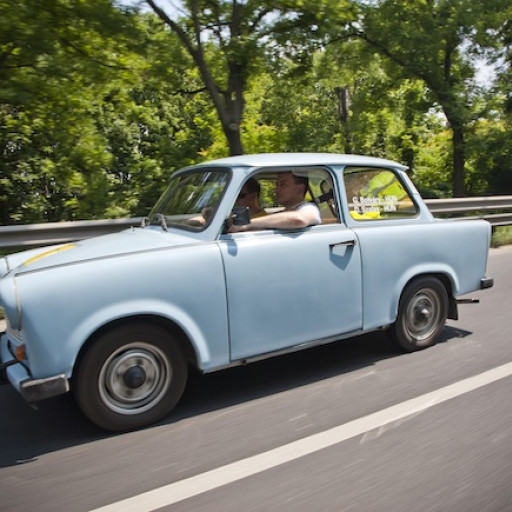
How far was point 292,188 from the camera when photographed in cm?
436

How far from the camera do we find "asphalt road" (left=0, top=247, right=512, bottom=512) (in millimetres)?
2691

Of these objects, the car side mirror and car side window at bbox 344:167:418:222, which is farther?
car side window at bbox 344:167:418:222

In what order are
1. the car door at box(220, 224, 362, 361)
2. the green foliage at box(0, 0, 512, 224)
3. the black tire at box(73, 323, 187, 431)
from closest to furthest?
the black tire at box(73, 323, 187, 431) → the car door at box(220, 224, 362, 361) → the green foliage at box(0, 0, 512, 224)

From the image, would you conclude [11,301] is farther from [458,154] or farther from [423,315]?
[458,154]

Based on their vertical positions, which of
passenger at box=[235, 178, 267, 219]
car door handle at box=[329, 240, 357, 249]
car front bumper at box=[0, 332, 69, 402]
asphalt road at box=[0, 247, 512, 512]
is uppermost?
passenger at box=[235, 178, 267, 219]

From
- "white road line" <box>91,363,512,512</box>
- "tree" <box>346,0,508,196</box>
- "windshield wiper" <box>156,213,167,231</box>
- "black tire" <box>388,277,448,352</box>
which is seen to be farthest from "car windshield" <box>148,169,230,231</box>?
"tree" <box>346,0,508,196</box>

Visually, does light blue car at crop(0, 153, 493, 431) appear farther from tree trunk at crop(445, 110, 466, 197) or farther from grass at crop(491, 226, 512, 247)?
tree trunk at crop(445, 110, 466, 197)

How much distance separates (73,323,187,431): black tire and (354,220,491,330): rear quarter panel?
65.0 inches

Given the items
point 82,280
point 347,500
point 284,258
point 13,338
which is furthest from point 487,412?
point 13,338

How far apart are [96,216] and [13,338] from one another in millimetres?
10443

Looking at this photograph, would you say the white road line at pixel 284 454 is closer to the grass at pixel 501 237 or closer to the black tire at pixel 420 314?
the black tire at pixel 420 314

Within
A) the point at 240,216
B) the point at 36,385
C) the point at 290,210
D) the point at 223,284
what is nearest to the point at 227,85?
the point at 290,210

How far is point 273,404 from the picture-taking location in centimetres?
379

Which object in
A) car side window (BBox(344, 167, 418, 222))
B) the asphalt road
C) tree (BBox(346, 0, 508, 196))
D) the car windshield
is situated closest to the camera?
the asphalt road
